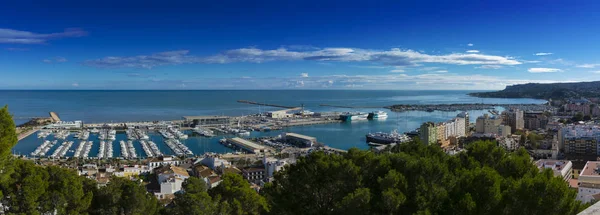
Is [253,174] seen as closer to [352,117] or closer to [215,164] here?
[215,164]

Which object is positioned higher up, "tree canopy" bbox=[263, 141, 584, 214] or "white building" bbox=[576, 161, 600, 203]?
"tree canopy" bbox=[263, 141, 584, 214]

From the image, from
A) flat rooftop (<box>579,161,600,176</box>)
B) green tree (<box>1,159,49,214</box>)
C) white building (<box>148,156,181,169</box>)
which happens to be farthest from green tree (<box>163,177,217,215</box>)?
white building (<box>148,156,181,169</box>)

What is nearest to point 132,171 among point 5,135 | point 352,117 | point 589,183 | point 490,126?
point 5,135

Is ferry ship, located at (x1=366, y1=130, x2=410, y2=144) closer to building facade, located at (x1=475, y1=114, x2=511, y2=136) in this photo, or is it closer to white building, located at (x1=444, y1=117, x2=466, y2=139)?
white building, located at (x1=444, y1=117, x2=466, y2=139)

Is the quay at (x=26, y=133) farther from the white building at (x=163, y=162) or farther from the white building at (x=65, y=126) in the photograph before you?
the white building at (x=163, y=162)

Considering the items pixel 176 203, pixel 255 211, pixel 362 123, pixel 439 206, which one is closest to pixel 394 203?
pixel 439 206

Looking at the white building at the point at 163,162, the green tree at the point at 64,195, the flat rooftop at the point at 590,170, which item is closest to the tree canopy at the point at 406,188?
the green tree at the point at 64,195
